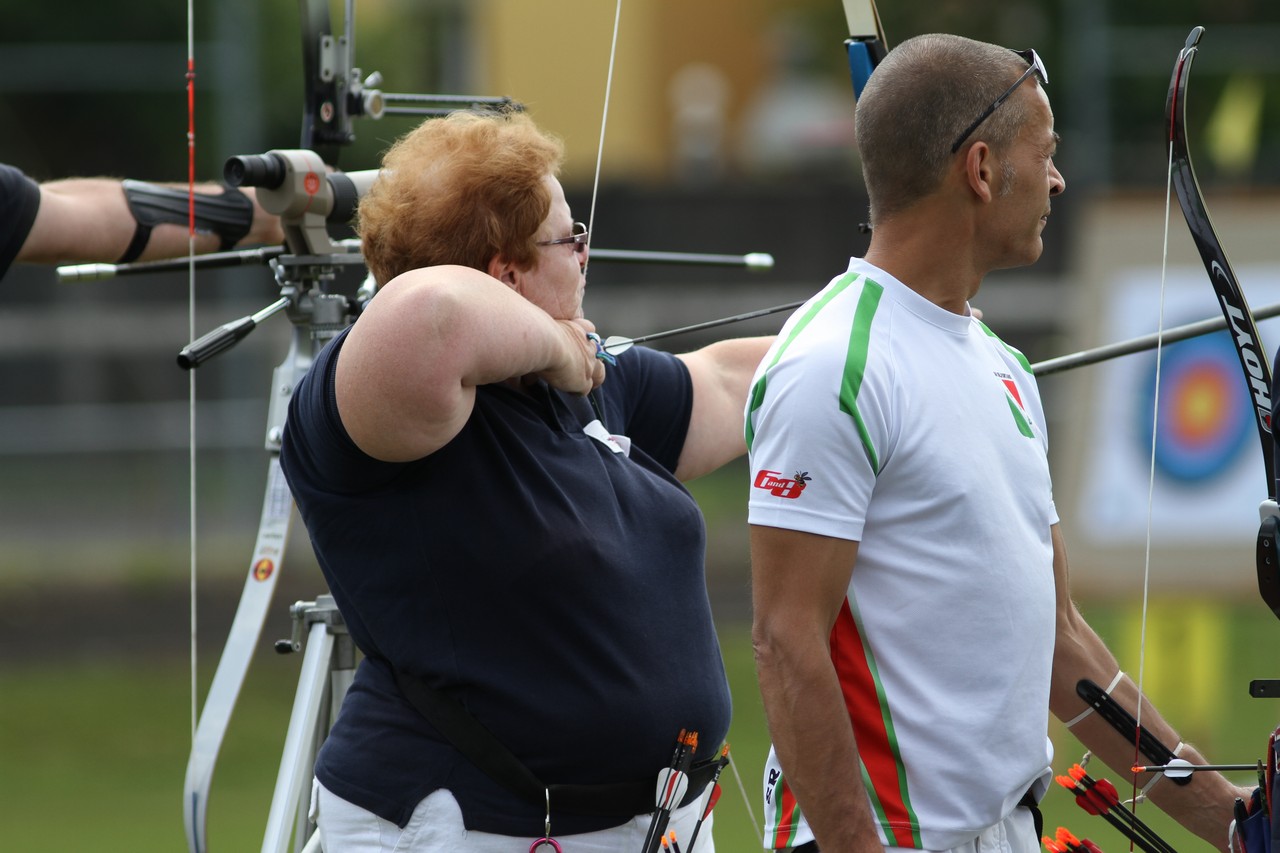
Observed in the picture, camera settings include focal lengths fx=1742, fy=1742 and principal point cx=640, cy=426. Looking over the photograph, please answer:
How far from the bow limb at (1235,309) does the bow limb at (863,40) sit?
0.52 metres

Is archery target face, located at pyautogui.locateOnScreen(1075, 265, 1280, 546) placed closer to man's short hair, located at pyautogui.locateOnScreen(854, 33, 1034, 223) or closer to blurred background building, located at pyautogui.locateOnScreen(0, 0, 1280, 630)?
blurred background building, located at pyautogui.locateOnScreen(0, 0, 1280, 630)

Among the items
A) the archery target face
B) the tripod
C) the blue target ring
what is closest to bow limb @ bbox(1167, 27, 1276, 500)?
the tripod

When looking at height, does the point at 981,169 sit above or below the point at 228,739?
above

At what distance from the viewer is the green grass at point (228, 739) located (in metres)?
5.43

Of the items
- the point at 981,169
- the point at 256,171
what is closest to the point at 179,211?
the point at 256,171

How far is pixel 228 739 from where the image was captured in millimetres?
6750

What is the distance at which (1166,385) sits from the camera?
677 cm

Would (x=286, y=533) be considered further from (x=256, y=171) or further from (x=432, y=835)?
(x=432, y=835)

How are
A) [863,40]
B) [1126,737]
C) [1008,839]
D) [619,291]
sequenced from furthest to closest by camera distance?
[619,291] < [863,40] < [1126,737] < [1008,839]

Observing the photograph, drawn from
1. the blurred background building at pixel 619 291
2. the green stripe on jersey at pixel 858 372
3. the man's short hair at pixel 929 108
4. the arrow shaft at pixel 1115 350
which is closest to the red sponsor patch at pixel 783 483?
the green stripe on jersey at pixel 858 372

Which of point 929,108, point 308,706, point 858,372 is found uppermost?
point 929,108

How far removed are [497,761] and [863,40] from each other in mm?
1144

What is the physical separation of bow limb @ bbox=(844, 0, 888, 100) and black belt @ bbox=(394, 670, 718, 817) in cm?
103

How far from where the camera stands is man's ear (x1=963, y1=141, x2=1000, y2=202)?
1918mm
